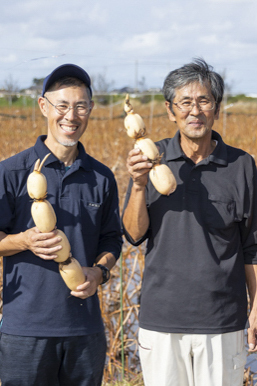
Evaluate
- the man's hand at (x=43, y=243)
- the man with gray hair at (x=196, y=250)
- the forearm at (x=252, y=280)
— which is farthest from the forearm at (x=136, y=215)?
the forearm at (x=252, y=280)

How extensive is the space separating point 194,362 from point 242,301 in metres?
0.29

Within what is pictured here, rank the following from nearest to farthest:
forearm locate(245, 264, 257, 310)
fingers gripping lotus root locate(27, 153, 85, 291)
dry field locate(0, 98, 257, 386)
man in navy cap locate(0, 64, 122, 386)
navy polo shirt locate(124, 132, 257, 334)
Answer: fingers gripping lotus root locate(27, 153, 85, 291)
man in navy cap locate(0, 64, 122, 386)
navy polo shirt locate(124, 132, 257, 334)
forearm locate(245, 264, 257, 310)
dry field locate(0, 98, 257, 386)

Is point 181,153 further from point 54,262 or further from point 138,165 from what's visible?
point 54,262

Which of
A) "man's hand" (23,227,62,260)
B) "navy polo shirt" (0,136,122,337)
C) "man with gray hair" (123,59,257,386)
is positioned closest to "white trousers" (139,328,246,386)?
"man with gray hair" (123,59,257,386)

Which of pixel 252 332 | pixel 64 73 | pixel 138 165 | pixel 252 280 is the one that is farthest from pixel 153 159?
pixel 252 332

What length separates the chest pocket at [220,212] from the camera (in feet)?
5.60

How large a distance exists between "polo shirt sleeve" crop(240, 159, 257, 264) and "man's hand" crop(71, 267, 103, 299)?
0.58m

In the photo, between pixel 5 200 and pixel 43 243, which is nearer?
pixel 43 243

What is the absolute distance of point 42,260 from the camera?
5.32 feet

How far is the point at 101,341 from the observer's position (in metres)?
1.71

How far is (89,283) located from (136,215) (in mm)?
295

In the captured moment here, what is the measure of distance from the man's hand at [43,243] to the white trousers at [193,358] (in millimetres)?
532

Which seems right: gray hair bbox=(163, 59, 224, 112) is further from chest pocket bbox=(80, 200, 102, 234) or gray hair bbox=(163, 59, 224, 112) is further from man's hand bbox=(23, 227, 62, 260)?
man's hand bbox=(23, 227, 62, 260)

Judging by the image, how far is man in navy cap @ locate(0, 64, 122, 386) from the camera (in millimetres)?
1585
